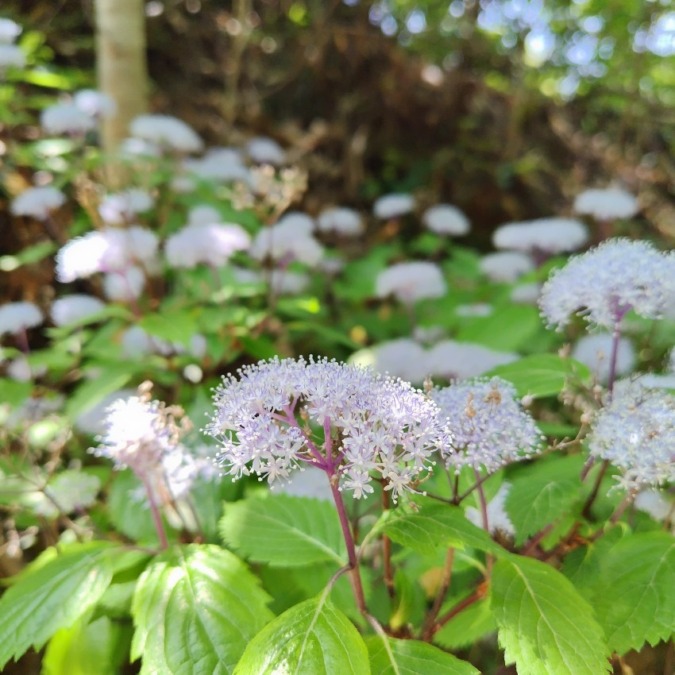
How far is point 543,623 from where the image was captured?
0.63m

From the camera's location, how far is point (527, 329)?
1592 millimetres

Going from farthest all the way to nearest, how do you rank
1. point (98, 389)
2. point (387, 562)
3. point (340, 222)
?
point (340, 222) < point (98, 389) < point (387, 562)

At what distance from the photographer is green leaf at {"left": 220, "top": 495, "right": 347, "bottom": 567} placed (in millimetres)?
771

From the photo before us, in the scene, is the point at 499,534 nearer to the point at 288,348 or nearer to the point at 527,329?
the point at 527,329

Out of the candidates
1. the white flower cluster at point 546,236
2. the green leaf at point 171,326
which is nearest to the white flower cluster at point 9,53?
the green leaf at point 171,326

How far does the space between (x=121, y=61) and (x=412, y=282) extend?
1.31m

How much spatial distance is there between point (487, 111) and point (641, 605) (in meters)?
3.21

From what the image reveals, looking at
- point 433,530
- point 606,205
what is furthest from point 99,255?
point 606,205

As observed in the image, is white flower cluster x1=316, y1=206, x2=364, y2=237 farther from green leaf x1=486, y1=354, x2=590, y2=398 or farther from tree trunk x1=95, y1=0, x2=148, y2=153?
green leaf x1=486, y1=354, x2=590, y2=398

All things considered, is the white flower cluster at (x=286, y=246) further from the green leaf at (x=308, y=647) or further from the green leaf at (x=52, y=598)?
the green leaf at (x=308, y=647)

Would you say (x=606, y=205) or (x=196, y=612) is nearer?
(x=196, y=612)

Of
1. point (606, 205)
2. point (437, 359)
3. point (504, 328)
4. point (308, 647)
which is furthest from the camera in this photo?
point (606, 205)

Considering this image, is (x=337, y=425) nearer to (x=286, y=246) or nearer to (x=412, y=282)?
(x=286, y=246)

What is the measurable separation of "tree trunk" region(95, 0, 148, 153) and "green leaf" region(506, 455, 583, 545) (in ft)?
6.51
